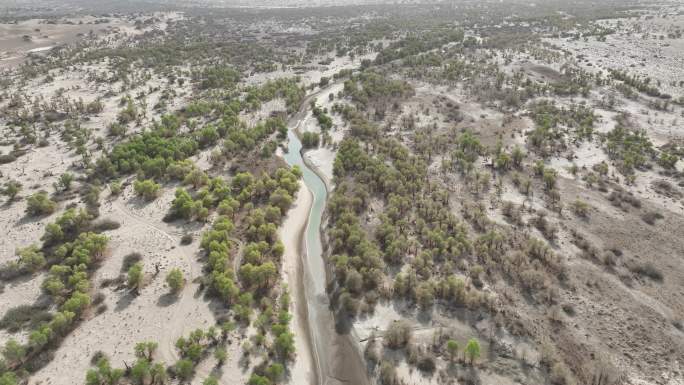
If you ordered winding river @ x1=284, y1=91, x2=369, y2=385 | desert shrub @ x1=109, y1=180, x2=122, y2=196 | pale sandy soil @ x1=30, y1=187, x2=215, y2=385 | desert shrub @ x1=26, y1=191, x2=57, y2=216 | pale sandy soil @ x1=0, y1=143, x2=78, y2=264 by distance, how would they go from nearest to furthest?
pale sandy soil @ x1=30, y1=187, x2=215, y2=385 < winding river @ x1=284, y1=91, x2=369, y2=385 < pale sandy soil @ x1=0, y1=143, x2=78, y2=264 < desert shrub @ x1=26, y1=191, x2=57, y2=216 < desert shrub @ x1=109, y1=180, x2=122, y2=196

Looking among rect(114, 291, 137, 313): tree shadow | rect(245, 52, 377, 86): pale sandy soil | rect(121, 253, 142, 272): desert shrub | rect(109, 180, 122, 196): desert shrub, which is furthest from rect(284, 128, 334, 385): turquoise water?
rect(245, 52, 377, 86): pale sandy soil

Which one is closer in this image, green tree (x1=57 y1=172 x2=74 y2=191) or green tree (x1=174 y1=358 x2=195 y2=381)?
green tree (x1=174 y1=358 x2=195 y2=381)

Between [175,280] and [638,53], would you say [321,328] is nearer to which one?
[175,280]

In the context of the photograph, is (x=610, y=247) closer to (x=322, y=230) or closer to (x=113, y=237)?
(x=322, y=230)

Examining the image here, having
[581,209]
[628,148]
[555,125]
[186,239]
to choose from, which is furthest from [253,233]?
[628,148]

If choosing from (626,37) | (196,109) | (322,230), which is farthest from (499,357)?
(626,37)

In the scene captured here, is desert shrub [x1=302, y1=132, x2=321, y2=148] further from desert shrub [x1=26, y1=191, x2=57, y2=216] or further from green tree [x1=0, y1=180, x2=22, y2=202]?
green tree [x1=0, y1=180, x2=22, y2=202]

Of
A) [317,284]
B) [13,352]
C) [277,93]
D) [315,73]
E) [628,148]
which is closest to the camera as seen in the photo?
[13,352]
